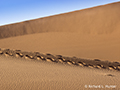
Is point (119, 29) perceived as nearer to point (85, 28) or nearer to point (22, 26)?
point (85, 28)

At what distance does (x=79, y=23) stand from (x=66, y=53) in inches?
158

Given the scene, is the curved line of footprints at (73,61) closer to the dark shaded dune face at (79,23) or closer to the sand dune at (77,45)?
the sand dune at (77,45)

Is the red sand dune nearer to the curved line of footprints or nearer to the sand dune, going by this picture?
the sand dune

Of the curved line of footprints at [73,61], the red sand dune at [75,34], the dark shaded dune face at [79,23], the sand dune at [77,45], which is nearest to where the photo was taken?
the curved line of footprints at [73,61]

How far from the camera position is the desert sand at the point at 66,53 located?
302 centimetres

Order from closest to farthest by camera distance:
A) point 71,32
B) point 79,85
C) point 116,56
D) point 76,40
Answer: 1. point 79,85
2. point 116,56
3. point 76,40
4. point 71,32

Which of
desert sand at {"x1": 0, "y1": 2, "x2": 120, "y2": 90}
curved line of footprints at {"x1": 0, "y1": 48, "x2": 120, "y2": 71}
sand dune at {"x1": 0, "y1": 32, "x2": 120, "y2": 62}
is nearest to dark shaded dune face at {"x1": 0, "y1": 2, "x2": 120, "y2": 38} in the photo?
desert sand at {"x1": 0, "y1": 2, "x2": 120, "y2": 90}

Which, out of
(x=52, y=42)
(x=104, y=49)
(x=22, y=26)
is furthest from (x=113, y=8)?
(x=22, y=26)

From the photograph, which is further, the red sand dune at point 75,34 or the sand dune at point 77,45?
the red sand dune at point 75,34

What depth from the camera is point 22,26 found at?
11008 millimetres

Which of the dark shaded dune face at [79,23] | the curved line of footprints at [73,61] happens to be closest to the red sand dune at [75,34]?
the dark shaded dune face at [79,23]

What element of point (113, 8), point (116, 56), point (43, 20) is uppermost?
point (113, 8)

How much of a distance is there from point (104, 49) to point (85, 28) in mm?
2813

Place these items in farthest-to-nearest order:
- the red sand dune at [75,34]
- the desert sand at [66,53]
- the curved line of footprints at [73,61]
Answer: the red sand dune at [75,34]
the curved line of footprints at [73,61]
the desert sand at [66,53]
